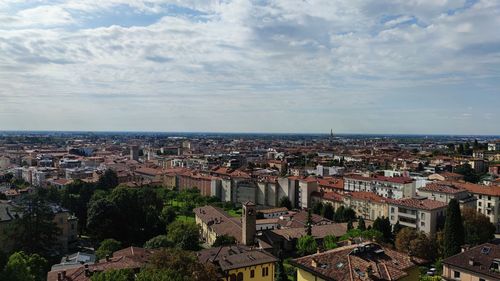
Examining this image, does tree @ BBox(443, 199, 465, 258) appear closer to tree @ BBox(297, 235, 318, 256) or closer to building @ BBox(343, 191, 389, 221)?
tree @ BBox(297, 235, 318, 256)

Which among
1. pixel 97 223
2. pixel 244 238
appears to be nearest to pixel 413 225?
pixel 244 238

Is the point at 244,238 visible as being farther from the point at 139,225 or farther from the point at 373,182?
the point at 373,182

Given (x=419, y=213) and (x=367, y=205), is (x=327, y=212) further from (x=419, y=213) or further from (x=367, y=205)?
(x=419, y=213)

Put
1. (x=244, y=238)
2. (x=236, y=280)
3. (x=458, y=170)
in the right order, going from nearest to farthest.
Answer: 1. (x=236, y=280)
2. (x=244, y=238)
3. (x=458, y=170)

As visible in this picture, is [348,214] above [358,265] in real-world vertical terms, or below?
below

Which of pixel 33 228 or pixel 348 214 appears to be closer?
pixel 33 228

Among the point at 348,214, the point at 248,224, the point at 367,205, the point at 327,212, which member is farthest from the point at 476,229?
the point at 248,224
